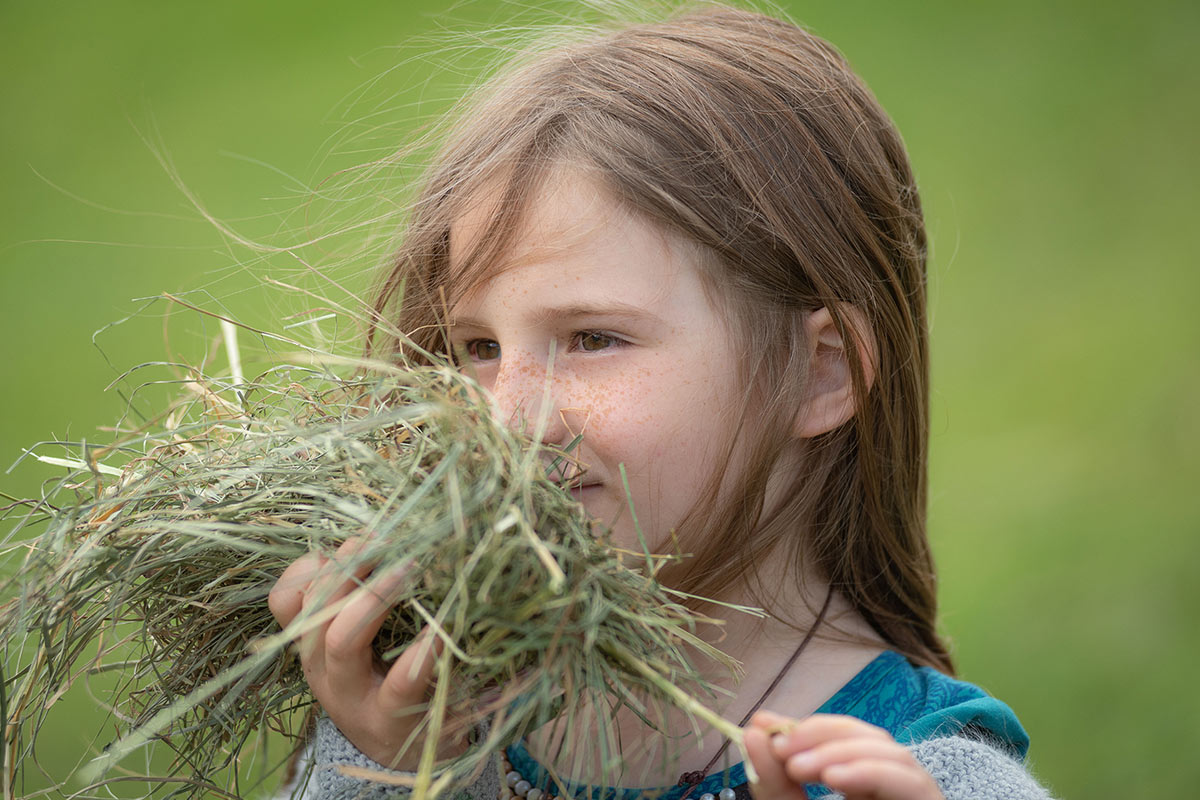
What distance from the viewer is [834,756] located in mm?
1201

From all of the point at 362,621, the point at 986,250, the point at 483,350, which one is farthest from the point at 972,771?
the point at 986,250

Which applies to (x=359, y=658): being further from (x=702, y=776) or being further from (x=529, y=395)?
(x=702, y=776)

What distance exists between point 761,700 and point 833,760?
0.69 meters

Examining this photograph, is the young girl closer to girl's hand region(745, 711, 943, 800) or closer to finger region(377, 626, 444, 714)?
finger region(377, 626, 444, 714)

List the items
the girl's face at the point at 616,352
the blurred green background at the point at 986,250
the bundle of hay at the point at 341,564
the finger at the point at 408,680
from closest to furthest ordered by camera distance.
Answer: the bundle of hay at the point at 341,564
the finger at the point at 408,680
the girl's face at the point at 616,352
the blurred green background at the point at 986,250

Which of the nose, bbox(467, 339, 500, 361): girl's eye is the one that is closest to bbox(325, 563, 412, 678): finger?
the nose

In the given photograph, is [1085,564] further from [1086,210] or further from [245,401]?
[245,401]

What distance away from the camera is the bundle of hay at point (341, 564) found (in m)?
1.17

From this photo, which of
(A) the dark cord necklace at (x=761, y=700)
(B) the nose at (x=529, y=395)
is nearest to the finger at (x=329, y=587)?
(B) the nose at (x=529, y=395)

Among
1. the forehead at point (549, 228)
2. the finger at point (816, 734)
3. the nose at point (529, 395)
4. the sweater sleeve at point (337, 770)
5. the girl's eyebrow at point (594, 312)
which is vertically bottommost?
the sweater sleeve at point (337, 770)

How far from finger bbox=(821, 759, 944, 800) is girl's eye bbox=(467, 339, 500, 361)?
0.92 metres

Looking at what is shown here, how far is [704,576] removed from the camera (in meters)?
1.82

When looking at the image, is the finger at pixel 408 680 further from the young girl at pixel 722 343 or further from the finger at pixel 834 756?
the finger at pixel 834 756

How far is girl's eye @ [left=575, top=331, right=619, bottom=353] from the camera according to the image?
68.2 inches
